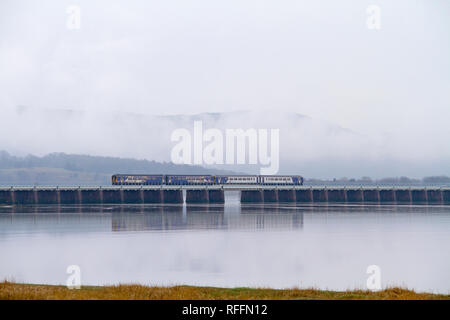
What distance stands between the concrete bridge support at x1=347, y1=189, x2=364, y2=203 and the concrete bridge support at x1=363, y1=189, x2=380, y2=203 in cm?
189

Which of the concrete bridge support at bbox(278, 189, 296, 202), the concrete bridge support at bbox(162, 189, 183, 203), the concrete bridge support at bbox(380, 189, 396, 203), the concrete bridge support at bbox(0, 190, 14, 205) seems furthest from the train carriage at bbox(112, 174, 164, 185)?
the concrete bridge support at bbox(380, 189, 396, 203)

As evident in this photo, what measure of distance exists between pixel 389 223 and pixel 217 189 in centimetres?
7480

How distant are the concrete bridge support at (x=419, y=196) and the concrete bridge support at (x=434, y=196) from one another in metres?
1.16

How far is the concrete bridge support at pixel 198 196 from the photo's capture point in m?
157

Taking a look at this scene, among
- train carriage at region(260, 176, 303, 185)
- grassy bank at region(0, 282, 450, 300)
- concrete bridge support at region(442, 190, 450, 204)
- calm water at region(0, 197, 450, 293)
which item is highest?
train carriage at region(260, 176, 303, 185)

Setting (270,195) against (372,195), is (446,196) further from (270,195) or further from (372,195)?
(270,195)

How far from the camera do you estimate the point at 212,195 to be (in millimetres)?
160875

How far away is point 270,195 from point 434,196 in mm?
51066

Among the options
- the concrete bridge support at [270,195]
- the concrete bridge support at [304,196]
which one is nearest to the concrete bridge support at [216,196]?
the concrete bridge support at [270,195]

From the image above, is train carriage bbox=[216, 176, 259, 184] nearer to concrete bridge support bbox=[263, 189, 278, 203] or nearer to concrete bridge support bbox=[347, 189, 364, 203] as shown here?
concrete bridge support bbox=[263, 189, 278, 203]

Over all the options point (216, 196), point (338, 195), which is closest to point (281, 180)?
point (338, 195)

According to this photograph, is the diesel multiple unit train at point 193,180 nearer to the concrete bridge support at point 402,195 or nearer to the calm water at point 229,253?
the concrete bridge support at point 402,195

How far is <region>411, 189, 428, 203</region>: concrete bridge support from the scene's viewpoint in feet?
564
